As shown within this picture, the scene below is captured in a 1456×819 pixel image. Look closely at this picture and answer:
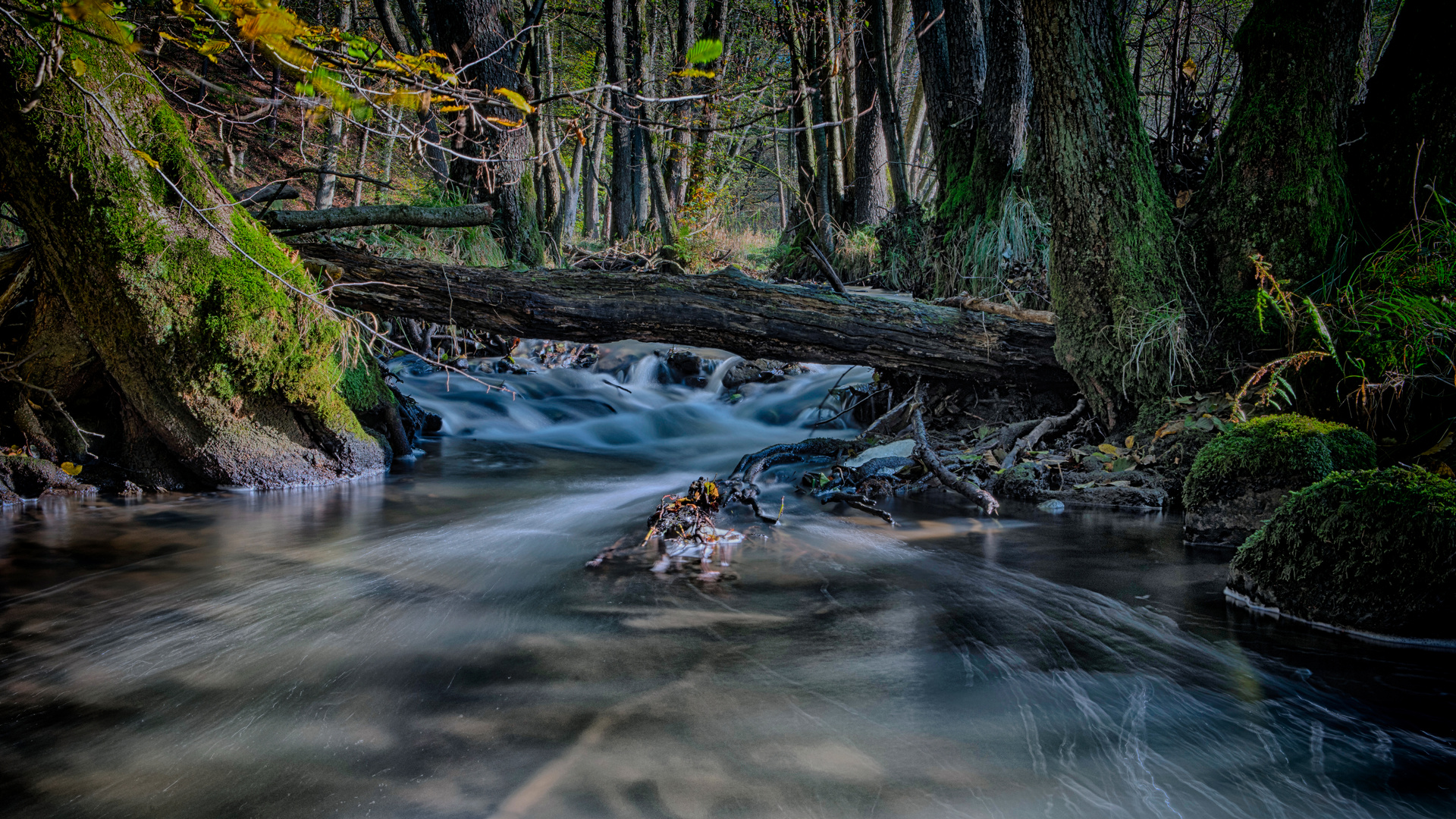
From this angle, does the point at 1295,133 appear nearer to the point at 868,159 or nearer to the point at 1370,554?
the point at 1370,554

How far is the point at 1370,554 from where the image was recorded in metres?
2.61

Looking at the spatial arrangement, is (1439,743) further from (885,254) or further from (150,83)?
(885,254)

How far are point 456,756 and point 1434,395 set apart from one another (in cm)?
461

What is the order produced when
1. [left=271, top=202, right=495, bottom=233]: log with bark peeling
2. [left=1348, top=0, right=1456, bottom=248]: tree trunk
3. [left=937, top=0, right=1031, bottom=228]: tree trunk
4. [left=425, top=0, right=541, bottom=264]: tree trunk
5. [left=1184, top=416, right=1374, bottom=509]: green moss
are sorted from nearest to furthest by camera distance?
[left=1184, top=416, right=1374, bottom=509]: green moss < [left=1348, top=0, right=1456, bottom=248]: tree trunk < [left=271, top=202, right=495, bottom=233]: log with bark peeling < [left=937, top=0, right=1031, bottom=228]: tree trunk < [left=425, top=0, right=541, bottom=264]: tree trunk

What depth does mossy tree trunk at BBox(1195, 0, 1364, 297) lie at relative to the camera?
4434 millimetres

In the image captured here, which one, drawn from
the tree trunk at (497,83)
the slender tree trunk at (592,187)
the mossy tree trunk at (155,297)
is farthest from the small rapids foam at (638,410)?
the slender tree trunk at (592,187)

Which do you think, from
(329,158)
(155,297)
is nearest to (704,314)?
(155,297)

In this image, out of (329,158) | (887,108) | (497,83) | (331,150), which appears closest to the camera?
(497,83)

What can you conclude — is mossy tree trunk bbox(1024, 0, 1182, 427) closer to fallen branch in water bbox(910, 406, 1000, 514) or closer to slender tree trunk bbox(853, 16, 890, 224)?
fallen branch in water bbox(910, 406, 1000, 514)

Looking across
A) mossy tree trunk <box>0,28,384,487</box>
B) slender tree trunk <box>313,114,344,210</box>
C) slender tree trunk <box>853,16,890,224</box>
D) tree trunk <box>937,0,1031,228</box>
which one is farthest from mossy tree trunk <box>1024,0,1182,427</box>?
slender tree trunk <box>313,114,344,210</box>

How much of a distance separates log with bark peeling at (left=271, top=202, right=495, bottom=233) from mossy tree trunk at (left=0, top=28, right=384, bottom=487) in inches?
29.7

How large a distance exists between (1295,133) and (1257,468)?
219 cm

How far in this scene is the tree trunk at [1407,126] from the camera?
13.4 feet

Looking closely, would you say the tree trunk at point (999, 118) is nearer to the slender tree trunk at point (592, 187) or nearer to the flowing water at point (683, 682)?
the flowing water at point (683, 682)
